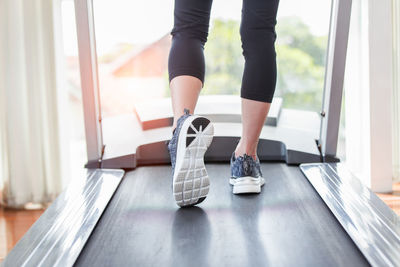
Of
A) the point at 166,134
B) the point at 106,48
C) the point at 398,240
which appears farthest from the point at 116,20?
the point at 398,240

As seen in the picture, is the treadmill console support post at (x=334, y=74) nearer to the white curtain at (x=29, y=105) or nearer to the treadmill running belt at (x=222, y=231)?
the treadmill running belt at (x=222, y=231)

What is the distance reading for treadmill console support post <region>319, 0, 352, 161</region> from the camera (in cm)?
182

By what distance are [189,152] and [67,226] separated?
0.36 m

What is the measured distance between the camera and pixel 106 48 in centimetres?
268

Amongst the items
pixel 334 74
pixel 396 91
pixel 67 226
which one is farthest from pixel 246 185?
pixel 396 91

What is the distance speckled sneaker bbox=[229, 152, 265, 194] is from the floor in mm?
975

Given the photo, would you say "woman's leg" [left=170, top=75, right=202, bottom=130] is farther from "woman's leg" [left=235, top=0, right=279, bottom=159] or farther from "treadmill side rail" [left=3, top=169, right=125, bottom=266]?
"treadmill side rail" [left=3, top=169, right=125, bottom=266]

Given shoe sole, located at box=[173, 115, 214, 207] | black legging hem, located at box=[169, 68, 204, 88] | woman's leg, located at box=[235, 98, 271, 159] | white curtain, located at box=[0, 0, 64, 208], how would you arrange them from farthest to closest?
white curtain, located at box=[0, 0, 64, 208] < woman's leg, located at box=[235, 98, 271, 159] < black legging hem, located at box=[169, 68, 204, 88] < shoe sole, located at box=[173, 115, 214, 207]

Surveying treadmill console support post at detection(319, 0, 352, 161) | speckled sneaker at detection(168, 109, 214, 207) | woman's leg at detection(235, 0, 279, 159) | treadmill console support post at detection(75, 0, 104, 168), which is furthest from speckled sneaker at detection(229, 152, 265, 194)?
treadmill console support post at detection(75, 0, 104, 168)

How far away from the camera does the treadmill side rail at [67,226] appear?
1.02 metres

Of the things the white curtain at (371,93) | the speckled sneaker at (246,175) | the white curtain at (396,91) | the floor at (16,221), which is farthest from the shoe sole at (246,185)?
the white curtain at (396,91)

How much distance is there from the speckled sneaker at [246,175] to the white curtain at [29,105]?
3.92ft

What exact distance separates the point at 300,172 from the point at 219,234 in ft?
2.28

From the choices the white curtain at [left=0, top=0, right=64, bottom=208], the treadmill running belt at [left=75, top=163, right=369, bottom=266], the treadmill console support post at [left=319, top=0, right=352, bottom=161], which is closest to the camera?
the treadmill running belt at [left=75, top=163, right=369, bottom=266]
